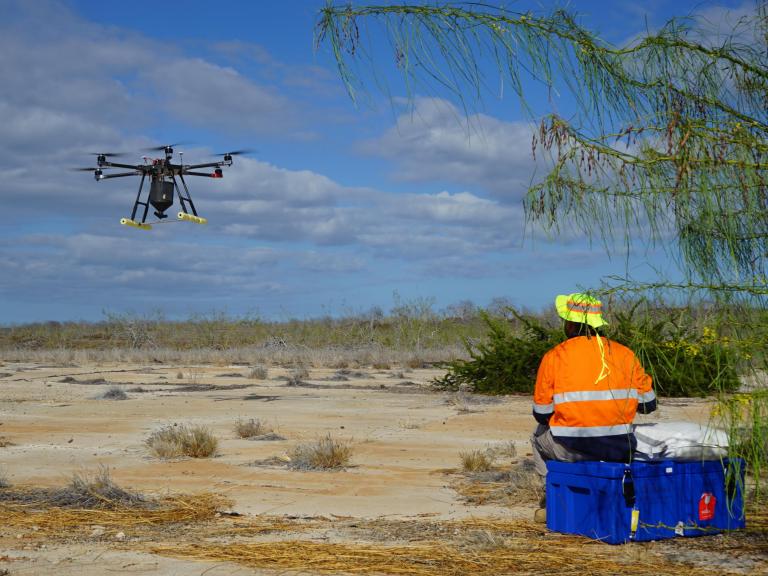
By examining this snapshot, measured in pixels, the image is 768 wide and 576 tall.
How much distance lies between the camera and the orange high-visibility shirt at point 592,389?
6.51 m

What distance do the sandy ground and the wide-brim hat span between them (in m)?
1.75

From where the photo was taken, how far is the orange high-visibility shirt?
6512 millimetres

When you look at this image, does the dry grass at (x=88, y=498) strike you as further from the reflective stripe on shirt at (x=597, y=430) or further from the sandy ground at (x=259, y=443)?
the reflective stripe on shirt at (x=597, y=430)

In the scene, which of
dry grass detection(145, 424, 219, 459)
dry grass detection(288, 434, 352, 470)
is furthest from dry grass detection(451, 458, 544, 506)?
dry grass detection(145, 424, 219, 459)

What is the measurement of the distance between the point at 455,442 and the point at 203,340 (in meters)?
38.4

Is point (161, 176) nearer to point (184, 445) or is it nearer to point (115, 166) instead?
point (115, 166)

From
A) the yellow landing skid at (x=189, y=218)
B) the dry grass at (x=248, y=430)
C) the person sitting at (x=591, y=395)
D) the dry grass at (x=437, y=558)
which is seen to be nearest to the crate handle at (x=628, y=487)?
the person sitting at (x=591, y=395)

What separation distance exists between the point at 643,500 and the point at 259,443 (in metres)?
6.90

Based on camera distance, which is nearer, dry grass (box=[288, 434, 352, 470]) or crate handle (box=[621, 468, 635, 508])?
crate handle (box=[621, 468, 635, 508])

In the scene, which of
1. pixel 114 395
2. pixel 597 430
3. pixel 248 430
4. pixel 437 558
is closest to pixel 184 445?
pixel 248 430

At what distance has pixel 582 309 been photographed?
6312 millimetres

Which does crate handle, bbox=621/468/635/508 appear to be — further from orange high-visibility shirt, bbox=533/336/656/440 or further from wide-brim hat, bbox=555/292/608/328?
wide-brim hat, bbox=555/292/608/328

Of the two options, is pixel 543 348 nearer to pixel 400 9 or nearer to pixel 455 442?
pixel 455 442

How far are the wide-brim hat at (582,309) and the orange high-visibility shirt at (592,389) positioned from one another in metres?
0.19
